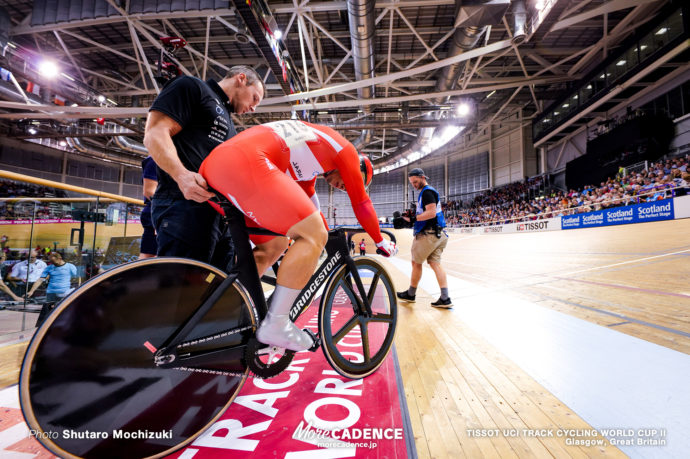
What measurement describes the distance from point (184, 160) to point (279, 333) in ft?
3.29

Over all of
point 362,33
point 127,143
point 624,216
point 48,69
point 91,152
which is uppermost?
point 127,143

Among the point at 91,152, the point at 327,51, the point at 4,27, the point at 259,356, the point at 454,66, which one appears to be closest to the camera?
the point at 259,356

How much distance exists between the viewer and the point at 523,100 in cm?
1830

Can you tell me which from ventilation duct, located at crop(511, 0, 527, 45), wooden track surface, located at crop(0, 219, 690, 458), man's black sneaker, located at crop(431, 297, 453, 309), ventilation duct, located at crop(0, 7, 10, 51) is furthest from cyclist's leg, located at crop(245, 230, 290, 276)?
ventilation duct, located at crop(0, 7, 10, 51)

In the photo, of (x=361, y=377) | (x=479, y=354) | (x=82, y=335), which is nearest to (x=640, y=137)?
(x=479, y=354)

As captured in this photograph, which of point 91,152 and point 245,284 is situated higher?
point 91,152

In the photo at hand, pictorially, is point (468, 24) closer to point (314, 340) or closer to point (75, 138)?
point (314, 340)

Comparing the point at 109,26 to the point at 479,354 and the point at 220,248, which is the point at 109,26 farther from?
the point at 479,354

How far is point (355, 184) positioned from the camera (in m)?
1.55

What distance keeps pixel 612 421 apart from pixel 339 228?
147 centimetres

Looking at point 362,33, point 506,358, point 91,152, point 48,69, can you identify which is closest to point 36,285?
point 506,358

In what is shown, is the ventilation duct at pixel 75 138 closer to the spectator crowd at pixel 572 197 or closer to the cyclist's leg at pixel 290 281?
the cyclist's leg at pixel 290 281

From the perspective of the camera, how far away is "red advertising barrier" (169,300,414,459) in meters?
1.01

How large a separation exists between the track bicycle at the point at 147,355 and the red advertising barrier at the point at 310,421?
10 centimetres
